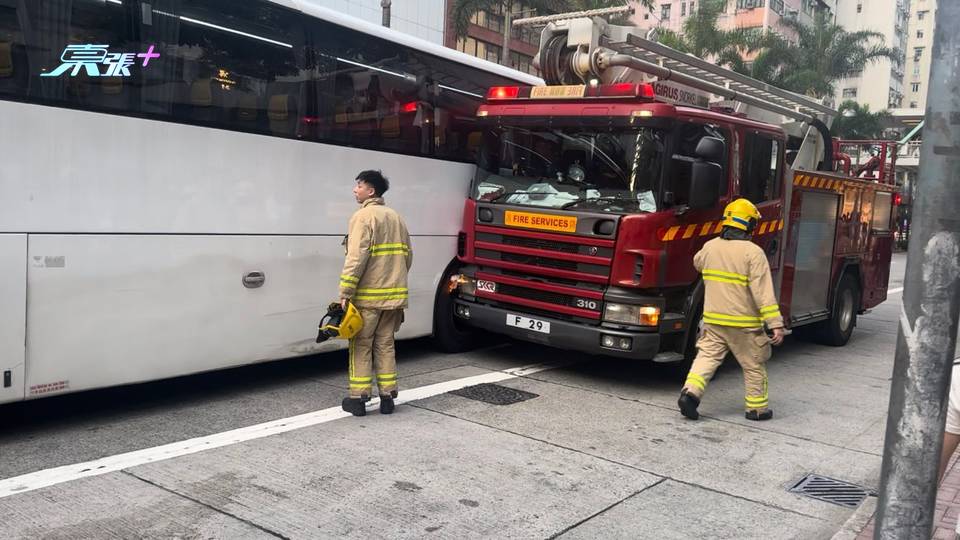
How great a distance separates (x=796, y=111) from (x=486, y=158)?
4.56 meters

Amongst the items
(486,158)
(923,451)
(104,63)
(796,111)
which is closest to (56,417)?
(104,63)

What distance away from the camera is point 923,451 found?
3021mm

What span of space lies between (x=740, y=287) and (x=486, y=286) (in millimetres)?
2588

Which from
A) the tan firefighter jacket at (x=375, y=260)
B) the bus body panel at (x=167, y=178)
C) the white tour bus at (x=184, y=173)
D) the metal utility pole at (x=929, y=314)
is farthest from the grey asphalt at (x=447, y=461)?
the bus body panel at (x=167, y=178)

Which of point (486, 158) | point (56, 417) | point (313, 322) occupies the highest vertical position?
point (486, 158)

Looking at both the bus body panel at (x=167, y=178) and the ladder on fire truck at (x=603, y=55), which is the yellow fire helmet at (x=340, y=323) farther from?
the ladder on fire truck at (x=603, y=55)

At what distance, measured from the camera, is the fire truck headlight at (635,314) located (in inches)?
270

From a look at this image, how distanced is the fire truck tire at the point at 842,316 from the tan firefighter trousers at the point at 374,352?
651 cm

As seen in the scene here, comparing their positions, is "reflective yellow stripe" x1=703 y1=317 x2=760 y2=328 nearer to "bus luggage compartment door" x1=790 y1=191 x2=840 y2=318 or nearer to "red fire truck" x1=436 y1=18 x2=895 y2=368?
"red fire truck" x1=436 y1=18 x2=895 y2=368

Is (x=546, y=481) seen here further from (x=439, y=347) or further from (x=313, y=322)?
(x=439, y=347)

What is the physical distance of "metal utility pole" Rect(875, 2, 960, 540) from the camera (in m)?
2.88

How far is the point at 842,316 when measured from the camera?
1045 cm

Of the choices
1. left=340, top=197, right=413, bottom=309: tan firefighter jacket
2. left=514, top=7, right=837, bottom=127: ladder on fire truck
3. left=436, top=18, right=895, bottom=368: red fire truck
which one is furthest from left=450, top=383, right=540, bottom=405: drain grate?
left=514, top=7, right=837, bottom=127: ladder on fire truck

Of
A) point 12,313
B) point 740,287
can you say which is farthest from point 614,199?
point 12,313
